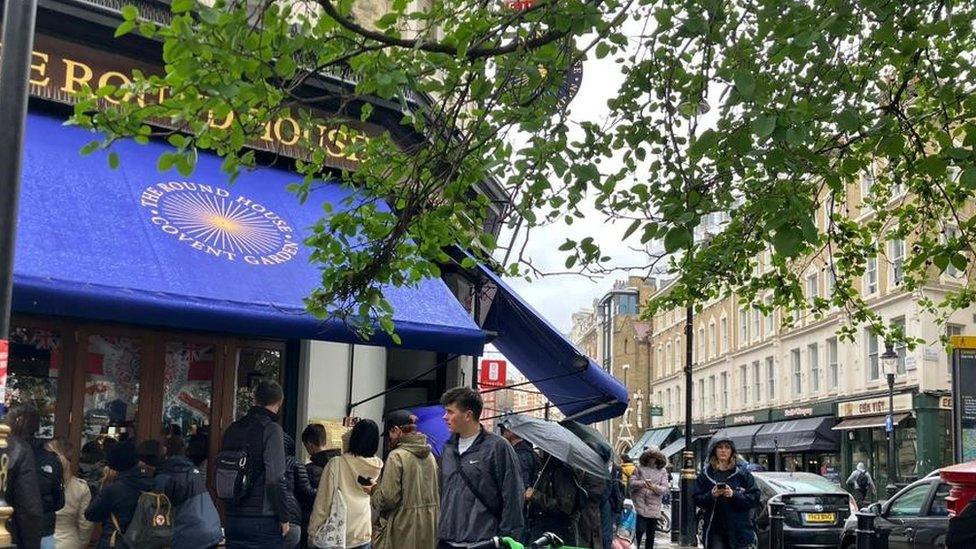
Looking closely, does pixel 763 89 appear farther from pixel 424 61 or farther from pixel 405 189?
pixel 405 189

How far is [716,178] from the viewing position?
25.0ft

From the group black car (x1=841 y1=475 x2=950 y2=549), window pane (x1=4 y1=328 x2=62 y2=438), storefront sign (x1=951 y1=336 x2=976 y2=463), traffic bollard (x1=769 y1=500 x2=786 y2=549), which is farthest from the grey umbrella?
storefront sign (x1=951 y1=336 x2=976 y2=463)

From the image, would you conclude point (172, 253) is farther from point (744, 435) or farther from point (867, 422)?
point (744, 435)

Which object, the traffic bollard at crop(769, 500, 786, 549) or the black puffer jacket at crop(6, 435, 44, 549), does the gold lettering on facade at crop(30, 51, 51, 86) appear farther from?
the traffic bollard at crop(769, 500, 786, 549)

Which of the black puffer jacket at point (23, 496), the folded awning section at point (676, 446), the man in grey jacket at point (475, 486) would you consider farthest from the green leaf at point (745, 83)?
the folded awning section at point (676, 446)

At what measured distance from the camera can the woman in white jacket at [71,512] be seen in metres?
8.09

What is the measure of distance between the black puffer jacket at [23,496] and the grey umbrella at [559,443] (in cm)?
415

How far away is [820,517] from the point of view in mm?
17625

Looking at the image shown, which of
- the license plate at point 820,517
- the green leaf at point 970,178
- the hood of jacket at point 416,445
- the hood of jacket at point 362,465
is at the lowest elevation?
the license plate at point 820,517

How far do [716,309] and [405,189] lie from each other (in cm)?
5248

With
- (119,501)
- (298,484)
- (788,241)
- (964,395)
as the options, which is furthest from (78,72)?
(964,395)

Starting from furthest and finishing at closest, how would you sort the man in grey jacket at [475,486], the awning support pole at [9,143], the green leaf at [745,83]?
the man in grey jacket at [475,486] < the green leaf at [745,83] < the awning support pole at [9,143]

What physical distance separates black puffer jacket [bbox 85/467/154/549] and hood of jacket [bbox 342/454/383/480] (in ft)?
4.72

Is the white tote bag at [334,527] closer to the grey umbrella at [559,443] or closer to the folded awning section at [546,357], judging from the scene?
the grey umbrella at [559,443]
